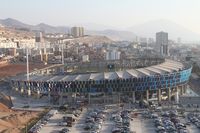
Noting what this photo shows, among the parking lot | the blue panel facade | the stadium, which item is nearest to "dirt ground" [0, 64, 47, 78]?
the stadium

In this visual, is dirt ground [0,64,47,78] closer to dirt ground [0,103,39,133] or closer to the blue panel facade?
the blue panel facade

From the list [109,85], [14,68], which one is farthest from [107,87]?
[14,68]

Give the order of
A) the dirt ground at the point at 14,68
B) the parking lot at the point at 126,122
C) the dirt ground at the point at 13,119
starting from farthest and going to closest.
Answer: the dirt ground at the point at 14,68 → the dirt ground at the point at 13,119 → the parking lot at the point at 126,122

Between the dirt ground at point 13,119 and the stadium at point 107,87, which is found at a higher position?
the stadium at point 107,87

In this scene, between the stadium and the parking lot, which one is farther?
the stadium

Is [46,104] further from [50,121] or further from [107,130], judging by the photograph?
[107,130]

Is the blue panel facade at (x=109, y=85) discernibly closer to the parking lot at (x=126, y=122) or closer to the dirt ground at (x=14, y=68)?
the parking lot at (x=126, y=122)

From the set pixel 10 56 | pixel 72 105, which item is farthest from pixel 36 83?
pixel 10 56

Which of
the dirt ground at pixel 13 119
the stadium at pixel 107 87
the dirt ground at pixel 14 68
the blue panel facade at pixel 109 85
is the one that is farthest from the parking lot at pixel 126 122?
the dirt ground at pixel 14 68
